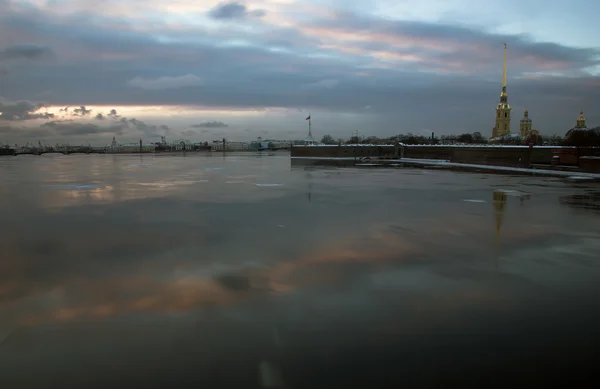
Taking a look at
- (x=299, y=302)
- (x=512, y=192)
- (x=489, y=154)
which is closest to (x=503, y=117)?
(x=489, y=154)

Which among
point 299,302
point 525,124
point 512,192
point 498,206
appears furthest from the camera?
point 525,124

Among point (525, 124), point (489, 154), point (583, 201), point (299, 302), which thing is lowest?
point (299, 302)

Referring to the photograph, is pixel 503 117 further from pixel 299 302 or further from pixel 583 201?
pixel 299 302

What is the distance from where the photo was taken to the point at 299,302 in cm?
551

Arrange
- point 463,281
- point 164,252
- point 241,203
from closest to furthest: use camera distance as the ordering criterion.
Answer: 1. point 463,281
2. point 164,252
3. point 241,203

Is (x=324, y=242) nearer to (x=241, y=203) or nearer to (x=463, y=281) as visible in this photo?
(x=463, y=281)

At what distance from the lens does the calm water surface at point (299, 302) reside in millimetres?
3939

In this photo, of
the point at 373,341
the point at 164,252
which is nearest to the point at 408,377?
the point at 373,341

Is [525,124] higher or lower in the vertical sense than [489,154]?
higher

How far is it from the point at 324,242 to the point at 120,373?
17.6 feet

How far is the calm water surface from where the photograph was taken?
3.94 metres

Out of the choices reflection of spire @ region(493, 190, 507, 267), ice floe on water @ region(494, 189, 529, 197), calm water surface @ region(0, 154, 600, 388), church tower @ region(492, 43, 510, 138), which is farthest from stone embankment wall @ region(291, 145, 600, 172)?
church tower @ region(492, 43, 510, 138)

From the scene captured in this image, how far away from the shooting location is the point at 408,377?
12.4 feet

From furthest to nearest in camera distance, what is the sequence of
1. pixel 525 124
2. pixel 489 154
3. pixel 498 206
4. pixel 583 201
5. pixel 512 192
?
pixel 525 124 → pixel 489 154 → pixel 512 192 → pixel 583 201 → pixel 498 206
